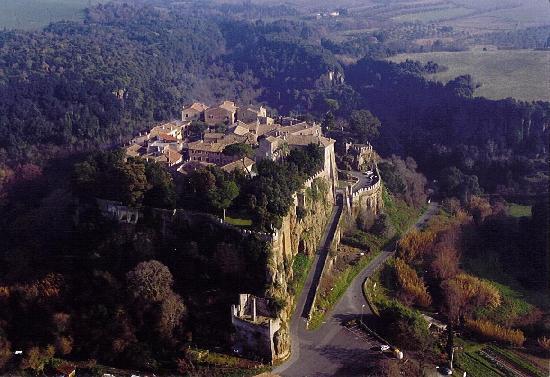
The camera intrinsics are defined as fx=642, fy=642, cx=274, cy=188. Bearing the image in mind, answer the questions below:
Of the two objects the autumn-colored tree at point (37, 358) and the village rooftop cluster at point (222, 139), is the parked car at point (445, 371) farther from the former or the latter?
the autumn-colored tree at point (37, 358)

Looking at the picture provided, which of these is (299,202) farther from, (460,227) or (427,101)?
(427,101)

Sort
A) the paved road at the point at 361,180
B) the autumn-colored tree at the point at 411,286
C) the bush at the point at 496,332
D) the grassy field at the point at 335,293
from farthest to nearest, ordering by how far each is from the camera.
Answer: the paved road at the point at 361,180 → the autumn-colored tree at the point at 411,286 → the bush at the point at 496,332 → the grassy field at the point at 335,293

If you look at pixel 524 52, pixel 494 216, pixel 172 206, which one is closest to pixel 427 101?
pixel 524 52

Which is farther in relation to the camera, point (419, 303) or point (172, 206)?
point (419, 303)

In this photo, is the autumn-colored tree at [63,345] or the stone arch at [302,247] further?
the stone arch at [302,247]

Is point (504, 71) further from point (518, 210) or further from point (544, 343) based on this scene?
point (544, 343)

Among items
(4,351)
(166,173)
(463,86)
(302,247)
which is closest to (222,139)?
(166,173)

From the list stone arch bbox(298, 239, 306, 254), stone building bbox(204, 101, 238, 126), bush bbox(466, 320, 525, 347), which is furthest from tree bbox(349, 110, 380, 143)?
bush bbox(466, 320, 525, 347)

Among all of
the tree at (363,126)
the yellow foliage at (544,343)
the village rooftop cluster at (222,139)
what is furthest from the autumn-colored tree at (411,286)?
the tree at (363,126)
